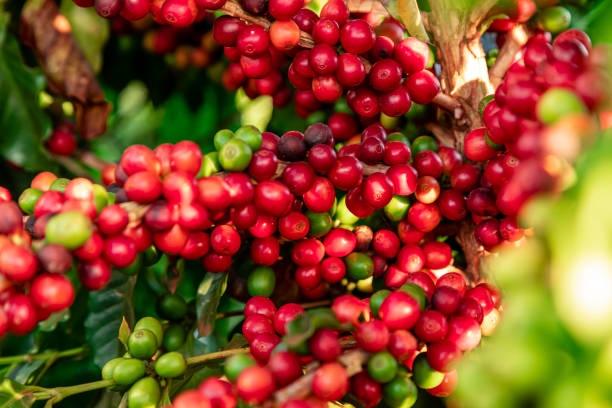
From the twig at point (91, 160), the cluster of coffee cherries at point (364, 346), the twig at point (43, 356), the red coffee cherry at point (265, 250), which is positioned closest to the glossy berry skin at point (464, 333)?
the cluster of coffee cherries at point (364, 346)

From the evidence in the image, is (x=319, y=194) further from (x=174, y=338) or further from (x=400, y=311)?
(x=174, y=338)

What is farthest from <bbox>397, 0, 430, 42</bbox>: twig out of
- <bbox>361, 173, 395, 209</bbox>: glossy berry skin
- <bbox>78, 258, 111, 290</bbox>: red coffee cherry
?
<bbox>78, 258, 111, 290</bbox>: red coffee cherry

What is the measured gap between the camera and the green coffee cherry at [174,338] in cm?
95

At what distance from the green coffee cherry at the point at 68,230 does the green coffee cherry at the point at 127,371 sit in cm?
27

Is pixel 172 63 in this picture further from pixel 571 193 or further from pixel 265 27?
pixel 571 193

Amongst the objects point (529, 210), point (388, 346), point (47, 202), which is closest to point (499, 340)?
point (529, 210)

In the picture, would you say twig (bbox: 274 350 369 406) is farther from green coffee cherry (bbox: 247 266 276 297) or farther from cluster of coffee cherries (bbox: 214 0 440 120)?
cluster of coffee cherries (bbox: 214 0 440 120)

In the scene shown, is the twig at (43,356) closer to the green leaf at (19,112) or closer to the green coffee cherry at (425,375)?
the green leaf at (19,112)

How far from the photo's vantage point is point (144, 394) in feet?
2.52

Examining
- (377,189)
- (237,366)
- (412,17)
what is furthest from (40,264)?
(412,17)

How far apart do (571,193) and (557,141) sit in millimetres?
54

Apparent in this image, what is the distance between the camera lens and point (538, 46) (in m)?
0.68

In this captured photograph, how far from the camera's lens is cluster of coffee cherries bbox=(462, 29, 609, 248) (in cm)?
46

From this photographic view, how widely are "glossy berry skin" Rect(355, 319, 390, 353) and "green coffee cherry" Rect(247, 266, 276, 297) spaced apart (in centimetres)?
29
